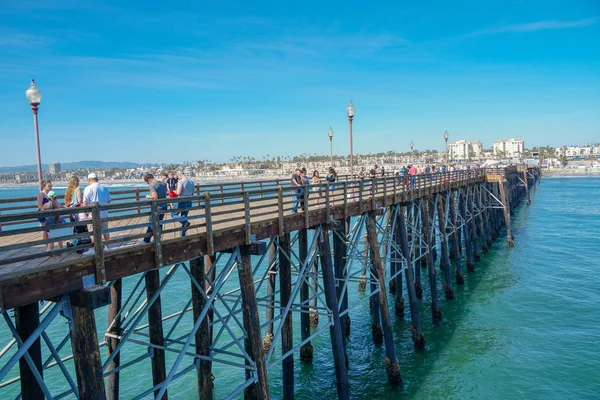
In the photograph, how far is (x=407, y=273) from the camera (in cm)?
1543

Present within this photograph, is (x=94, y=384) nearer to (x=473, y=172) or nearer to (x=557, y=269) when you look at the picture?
(x=557, y=269)

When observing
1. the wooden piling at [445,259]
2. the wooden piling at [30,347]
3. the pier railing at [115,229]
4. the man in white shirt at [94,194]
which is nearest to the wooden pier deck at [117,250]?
the pier railing at [115,229]

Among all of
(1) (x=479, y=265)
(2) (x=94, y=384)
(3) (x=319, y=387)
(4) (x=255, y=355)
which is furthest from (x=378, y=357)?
(1) (x=479, y=265)

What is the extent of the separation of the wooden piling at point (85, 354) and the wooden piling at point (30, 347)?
78 centimetres

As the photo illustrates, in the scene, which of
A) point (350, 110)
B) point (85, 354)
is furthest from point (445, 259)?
point (85, 354)

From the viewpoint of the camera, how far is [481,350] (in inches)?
599

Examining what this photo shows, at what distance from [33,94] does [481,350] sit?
14952 millimetres

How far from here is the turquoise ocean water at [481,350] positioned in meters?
12.9

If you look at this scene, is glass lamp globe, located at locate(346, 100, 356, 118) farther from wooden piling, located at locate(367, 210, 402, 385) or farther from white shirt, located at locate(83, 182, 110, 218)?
white shirt, located at locate(83, 182, 110, 218)

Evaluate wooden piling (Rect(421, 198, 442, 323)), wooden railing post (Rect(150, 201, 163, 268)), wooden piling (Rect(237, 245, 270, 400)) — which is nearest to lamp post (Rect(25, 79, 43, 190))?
wooden railing post (Rect(150, 201, 163, 268))

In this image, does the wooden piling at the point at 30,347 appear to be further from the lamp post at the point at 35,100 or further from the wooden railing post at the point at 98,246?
the lamp post at the point at 35,100

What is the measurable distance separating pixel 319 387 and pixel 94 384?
878 centimetres

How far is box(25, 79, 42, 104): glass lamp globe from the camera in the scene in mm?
7918

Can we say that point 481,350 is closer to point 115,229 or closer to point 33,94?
point 115,229
